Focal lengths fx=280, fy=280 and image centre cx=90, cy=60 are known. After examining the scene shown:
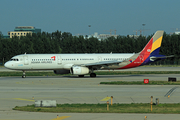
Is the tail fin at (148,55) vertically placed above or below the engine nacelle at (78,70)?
above

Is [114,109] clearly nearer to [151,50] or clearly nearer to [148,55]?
[148,55]

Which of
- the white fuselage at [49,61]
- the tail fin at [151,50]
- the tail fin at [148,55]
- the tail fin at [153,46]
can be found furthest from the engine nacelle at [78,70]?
the tail fin at [153,46]

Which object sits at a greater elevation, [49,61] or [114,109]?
[49,61]

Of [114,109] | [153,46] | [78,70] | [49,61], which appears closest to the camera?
[114,109]

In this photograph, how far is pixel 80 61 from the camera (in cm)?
5166

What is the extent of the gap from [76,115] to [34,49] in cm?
8828

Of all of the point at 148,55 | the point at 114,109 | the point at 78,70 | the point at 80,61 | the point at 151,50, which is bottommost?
the point at 114,109

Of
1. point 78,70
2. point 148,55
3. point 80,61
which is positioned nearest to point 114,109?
point 78,70

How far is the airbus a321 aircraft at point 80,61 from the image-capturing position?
4925 cm

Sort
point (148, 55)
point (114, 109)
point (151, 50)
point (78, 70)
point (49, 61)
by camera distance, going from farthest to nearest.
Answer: point (151, 50) < point (148, 55) < point (49, 61) < point (78, 70) < point (114, 109)

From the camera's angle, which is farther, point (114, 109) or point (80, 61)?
point (80, 61)

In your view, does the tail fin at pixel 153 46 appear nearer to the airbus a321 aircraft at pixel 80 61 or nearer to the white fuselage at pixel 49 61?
the airbus a321 aircraft at pixel 80 61

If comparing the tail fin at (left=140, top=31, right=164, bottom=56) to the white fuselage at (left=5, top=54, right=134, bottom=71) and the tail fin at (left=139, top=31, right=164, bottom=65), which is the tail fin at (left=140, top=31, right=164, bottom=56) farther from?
the white fuselage at (left=5, top=54, right=134, bottom=71)

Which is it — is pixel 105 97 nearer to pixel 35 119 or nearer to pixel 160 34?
pixel 35 119
